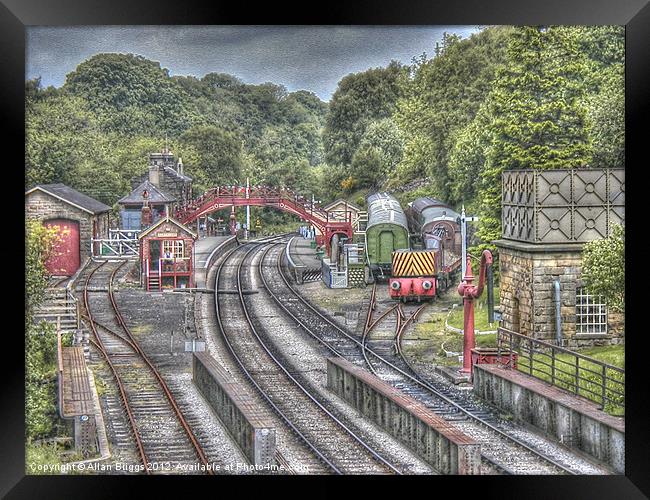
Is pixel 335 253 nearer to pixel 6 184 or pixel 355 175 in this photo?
pixel 355 175

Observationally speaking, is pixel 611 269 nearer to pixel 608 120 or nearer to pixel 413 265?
pixel 608 120

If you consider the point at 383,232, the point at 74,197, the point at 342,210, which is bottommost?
the point at 383,232

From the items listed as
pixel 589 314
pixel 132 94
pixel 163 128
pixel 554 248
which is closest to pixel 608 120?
pixel 554 248

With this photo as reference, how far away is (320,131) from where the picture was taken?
12.7 metres

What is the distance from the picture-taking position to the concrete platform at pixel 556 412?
10.8m

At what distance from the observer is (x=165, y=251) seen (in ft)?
41.8

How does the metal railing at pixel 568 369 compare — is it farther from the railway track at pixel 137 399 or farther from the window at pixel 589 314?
the railway track at pixel 137 399

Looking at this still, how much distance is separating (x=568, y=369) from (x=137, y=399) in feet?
15.6

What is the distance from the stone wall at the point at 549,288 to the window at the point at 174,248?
11.9ft

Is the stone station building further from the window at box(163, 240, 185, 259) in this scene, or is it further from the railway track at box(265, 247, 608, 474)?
the window at box(163, 240, 185, 259)

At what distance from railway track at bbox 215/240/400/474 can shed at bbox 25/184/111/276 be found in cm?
152

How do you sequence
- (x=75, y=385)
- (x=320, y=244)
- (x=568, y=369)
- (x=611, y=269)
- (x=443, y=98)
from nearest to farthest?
(x=611, y=269), (x=75, y=385), (x=568, y=369), (x=443, y=98), (x=320, y=244)
